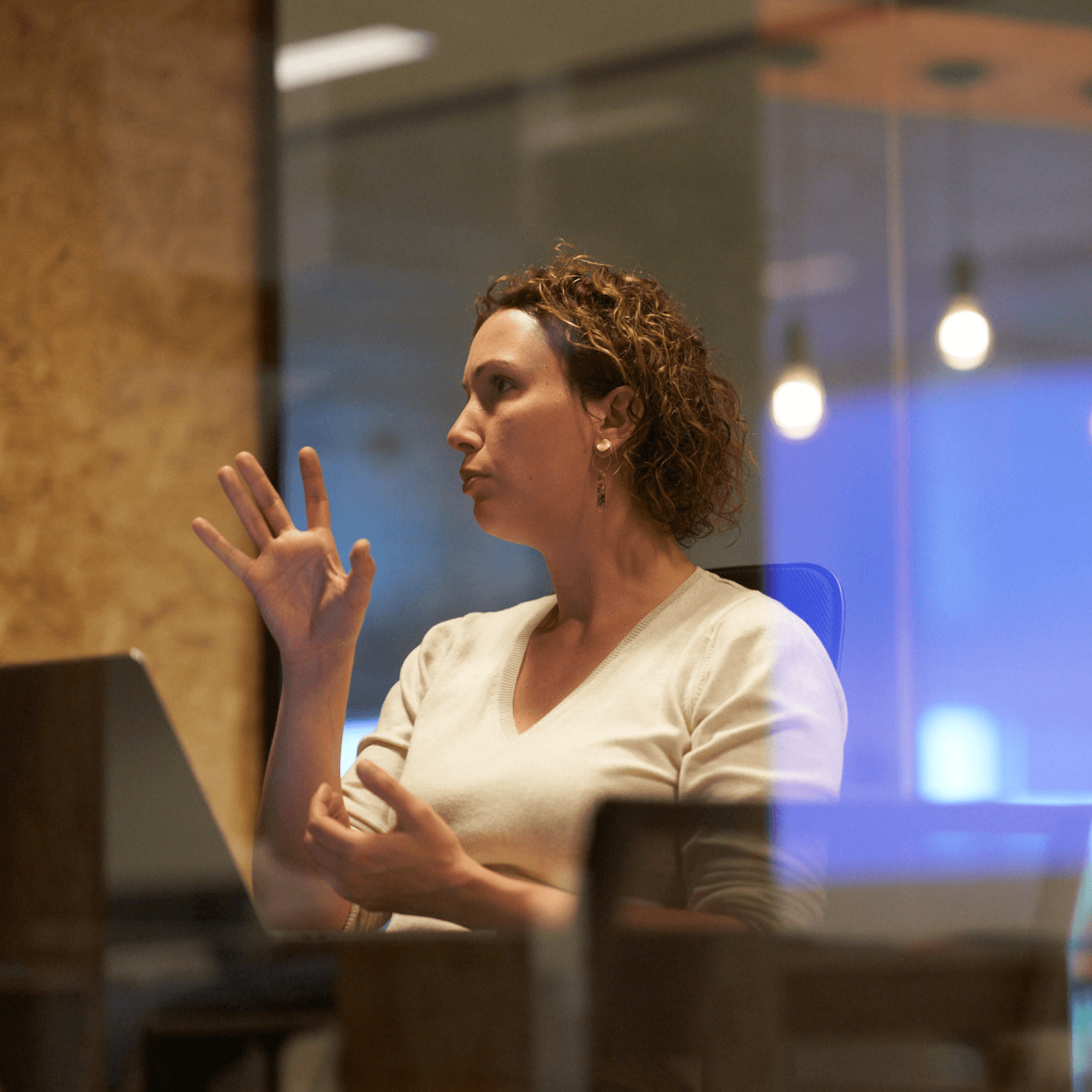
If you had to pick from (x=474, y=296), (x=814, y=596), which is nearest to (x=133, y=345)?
(x=474, y=296)

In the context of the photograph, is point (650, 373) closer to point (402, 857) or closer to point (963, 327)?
point (402, 857)

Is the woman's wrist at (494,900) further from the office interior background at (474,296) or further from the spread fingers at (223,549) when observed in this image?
the office interior background at (474,296)

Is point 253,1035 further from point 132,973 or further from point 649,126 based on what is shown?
point 649,126

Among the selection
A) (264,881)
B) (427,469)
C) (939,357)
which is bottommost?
(264,881)

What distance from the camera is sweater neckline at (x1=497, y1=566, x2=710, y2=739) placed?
1.18 metres

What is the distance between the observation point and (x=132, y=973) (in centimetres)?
70

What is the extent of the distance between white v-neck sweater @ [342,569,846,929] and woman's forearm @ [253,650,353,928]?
4 cm

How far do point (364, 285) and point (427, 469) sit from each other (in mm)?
391

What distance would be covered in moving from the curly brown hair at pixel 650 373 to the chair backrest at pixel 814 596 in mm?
108

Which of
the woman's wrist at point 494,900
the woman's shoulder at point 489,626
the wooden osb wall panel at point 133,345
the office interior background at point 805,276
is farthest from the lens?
the office interior background at point 805,276

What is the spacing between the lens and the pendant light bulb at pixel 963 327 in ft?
10.8

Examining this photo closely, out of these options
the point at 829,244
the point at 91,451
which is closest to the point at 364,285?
the point at 91,451

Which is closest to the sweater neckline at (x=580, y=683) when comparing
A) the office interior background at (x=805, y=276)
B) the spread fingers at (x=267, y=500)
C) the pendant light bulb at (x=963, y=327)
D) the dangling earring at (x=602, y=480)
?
the dangling earring at (x=602, y=480)

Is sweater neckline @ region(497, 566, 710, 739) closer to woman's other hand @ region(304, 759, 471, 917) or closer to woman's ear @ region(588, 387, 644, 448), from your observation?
woman's ear @ region(588, 387, 644, 448)
